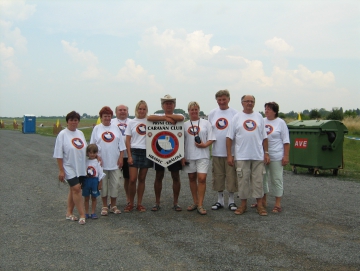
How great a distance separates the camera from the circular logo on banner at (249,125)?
7.14 m

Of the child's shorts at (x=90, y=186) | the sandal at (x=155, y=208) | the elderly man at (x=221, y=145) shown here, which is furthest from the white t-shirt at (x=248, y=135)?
the child's shorts at (x=90, y=186)

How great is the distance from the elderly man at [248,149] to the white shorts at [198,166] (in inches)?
15.5

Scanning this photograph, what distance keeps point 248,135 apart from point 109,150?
2348mm

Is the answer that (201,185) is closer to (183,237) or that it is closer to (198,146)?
(198,146)

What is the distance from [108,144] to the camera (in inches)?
284

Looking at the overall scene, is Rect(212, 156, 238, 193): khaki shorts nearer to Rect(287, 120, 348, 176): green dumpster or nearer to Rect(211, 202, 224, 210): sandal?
Rect(211, 202, 224, 210): sandal

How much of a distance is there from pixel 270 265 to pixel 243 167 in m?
2.69

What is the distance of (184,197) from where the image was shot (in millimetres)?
8844

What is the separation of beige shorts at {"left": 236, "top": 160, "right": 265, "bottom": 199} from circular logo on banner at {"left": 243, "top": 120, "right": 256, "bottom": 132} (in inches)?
22.0

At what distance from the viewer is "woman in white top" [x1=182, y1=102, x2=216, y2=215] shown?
23.9 ft

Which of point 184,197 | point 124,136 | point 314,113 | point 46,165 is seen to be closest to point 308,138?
point 184,197

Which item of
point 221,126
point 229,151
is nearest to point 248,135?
A: point 229,151

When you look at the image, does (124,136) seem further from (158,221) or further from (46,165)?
(46,165)

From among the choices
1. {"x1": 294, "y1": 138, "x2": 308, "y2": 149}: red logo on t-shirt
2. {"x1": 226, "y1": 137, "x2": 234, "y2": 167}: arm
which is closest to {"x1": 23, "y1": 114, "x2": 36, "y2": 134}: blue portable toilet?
{"x1": 294, "y1": 138, "x2": 308, "y2": 149}: red logo on t-shirt
